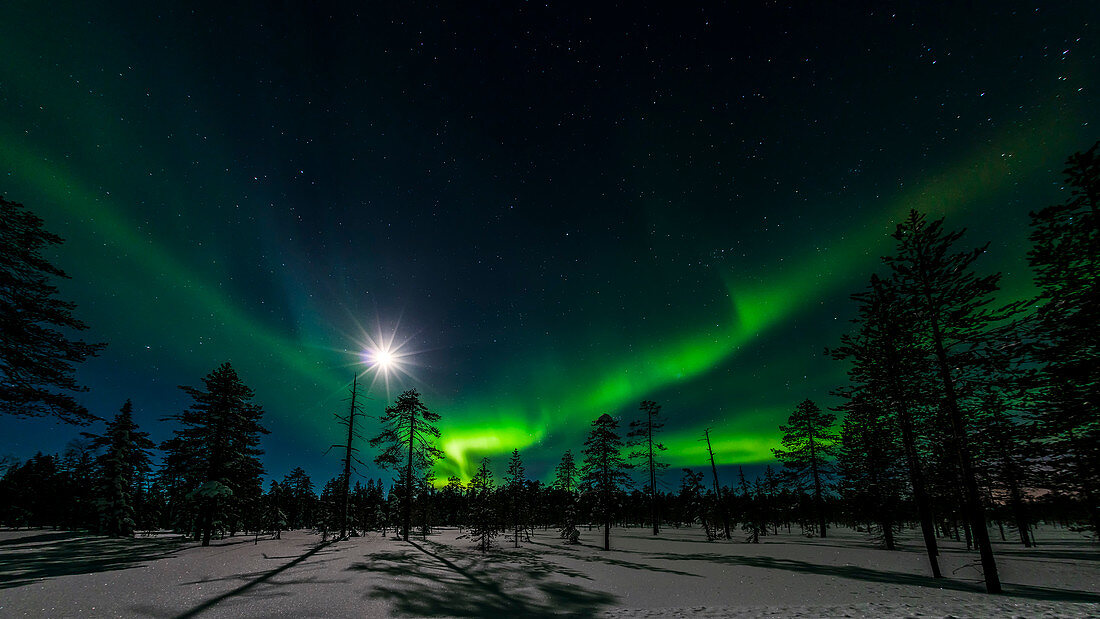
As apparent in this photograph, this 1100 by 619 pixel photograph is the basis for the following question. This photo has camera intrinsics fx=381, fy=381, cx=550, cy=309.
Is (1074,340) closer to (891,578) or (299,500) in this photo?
(891,578)

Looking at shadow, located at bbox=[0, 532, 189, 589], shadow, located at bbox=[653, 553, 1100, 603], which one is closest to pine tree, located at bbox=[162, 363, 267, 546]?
shadow, located at bbox=[0, 532, 189, 589]

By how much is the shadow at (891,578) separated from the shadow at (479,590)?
35.5 feet

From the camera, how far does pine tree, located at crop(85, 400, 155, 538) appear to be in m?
33.9

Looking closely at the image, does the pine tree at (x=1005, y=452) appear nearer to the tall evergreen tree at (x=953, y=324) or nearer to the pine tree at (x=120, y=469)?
the tall evergreen tree at (x=953, y=324)

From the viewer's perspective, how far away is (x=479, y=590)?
1314cm

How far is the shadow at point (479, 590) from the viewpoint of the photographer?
1062 centimetres

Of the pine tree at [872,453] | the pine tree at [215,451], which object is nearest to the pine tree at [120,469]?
the pine tree at [215,451]

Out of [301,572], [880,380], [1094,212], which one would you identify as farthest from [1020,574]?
[301,572]

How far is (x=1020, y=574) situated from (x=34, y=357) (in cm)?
4227

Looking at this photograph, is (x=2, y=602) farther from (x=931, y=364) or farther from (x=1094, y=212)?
(x=1094, y=212)

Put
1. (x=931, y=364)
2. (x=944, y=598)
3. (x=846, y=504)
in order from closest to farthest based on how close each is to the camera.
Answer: (x=944, y=598), (x=931, y=364), (x=846, y=504)

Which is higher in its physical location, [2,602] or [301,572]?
[2,602]

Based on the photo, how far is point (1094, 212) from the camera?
37.6 ft

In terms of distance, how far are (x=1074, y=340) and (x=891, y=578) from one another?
10799mm
